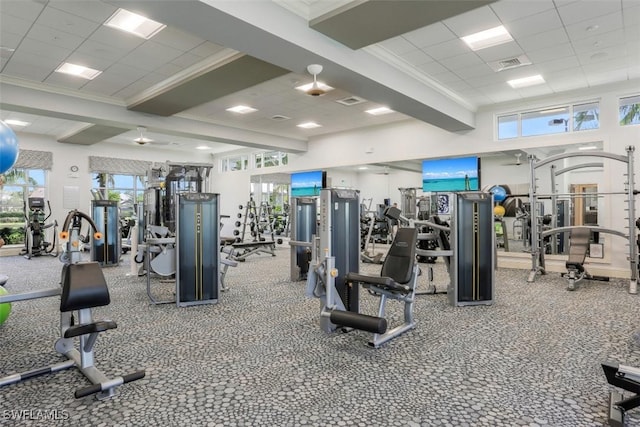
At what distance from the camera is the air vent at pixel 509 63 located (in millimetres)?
5449

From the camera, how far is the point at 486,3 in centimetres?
367

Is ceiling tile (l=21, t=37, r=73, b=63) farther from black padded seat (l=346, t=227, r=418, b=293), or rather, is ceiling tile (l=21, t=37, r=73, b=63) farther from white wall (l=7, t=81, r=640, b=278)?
white wall (l=7, t=81, r=640, b=278)

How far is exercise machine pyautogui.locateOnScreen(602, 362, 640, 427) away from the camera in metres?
2.08

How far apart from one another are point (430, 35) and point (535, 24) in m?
1.18

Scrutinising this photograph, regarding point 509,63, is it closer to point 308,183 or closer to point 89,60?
point 89,60

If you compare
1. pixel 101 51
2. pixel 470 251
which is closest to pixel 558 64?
pixel 470 251

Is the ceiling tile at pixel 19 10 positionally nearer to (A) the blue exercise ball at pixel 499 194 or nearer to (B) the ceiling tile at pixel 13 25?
(B) the ceiling tile at pixel 13 25

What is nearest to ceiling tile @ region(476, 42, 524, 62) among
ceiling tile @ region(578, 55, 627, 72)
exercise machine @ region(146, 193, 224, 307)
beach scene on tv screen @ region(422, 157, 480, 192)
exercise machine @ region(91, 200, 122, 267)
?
ceiling tile @ region(578, 55, 627, 72)

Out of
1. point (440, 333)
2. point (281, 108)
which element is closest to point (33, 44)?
point (281, 108)

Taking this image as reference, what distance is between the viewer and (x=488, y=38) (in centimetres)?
481

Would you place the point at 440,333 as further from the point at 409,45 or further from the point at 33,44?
the point at 33,44

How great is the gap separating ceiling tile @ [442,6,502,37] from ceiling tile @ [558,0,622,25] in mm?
661

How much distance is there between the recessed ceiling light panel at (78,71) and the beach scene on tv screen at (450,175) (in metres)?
6.67

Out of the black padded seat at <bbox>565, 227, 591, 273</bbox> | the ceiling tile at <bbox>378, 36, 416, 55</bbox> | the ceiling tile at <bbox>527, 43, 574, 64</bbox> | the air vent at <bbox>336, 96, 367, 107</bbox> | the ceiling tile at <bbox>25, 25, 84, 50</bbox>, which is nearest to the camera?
the ceiling tile at <bbox>25, 25, 84, 50</bbox>
